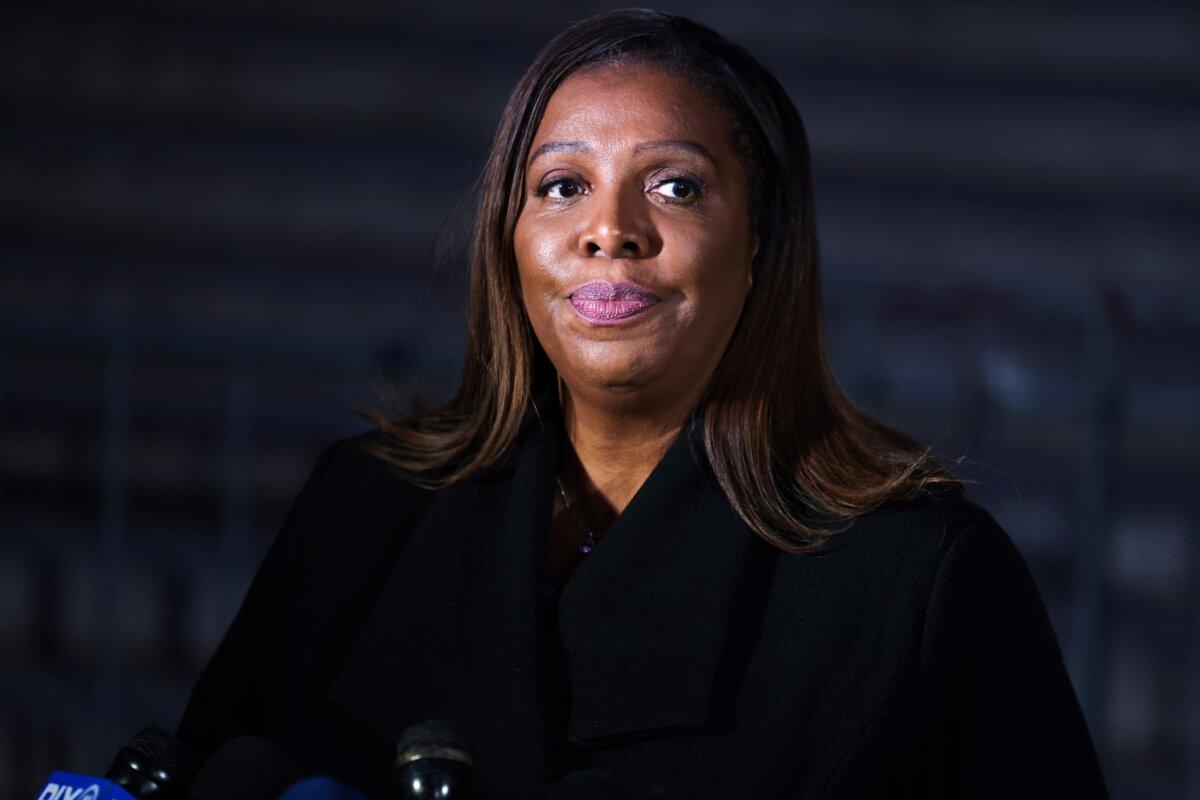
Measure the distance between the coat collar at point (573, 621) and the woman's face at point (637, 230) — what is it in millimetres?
122

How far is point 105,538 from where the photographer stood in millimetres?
3143

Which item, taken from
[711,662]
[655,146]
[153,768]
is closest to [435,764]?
[153,768]

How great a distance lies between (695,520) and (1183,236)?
3.15m

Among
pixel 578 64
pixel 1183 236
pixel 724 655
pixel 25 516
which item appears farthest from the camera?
pixel 1183 236

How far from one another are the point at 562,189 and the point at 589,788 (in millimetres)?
658

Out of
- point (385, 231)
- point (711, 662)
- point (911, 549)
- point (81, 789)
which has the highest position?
point (385, 231)

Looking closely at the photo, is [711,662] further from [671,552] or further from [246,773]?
[246,773]

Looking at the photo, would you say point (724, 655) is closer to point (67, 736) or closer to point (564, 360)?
point (564, 360)

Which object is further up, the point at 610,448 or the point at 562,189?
the point at 562,189

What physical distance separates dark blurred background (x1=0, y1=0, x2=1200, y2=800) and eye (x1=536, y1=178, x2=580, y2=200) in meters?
2.20

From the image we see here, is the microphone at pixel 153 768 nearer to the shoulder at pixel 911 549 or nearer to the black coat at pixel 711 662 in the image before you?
the black coat at pixel 711 662

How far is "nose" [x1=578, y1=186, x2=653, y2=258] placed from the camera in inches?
55.8

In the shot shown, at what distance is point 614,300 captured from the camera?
142 centimetres

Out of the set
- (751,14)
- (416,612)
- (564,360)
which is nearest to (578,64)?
(564,360)
